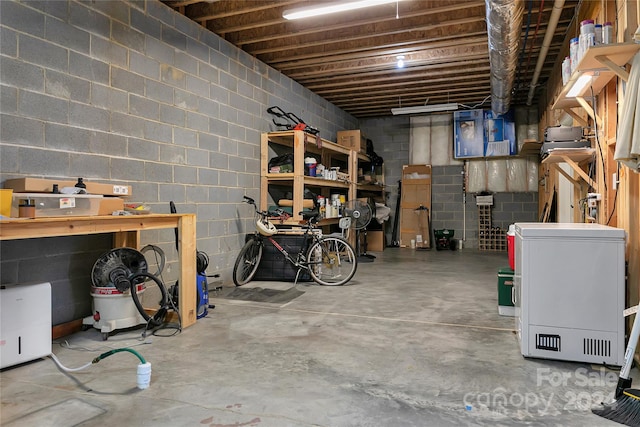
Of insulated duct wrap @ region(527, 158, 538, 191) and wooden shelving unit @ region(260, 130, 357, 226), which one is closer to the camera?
wooden shelving unit @ region(260, 130, 357, 226)

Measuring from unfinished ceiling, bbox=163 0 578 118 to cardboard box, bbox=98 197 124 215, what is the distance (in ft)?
7.68

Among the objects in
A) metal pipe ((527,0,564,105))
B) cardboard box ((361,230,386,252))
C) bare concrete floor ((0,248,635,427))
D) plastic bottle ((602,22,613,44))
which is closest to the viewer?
bare concrete floor ((0,248,635,427))

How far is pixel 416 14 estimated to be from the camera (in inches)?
171

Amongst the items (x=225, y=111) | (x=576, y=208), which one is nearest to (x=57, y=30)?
(x=225, y=111)

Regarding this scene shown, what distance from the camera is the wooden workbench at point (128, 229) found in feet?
7.25

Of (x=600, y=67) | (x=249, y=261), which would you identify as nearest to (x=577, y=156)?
(x=600, y=67)

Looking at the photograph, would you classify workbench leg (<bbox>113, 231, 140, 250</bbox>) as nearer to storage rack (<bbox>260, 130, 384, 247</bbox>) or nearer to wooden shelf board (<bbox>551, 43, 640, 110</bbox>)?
storage rack (<bbox>260, 130, 384, 247</bbox>)

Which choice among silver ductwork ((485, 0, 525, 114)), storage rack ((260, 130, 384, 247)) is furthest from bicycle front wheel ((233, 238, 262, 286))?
silver ductwork ((485, 0, 525, 114))

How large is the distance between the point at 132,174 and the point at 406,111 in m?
5.41

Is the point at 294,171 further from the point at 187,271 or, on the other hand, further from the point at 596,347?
the point at 596,347

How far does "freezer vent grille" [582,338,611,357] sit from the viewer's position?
2.42 m

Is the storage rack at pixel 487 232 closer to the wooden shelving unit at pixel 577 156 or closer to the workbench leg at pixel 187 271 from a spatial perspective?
the wooden shelving unit at pixel 577 156

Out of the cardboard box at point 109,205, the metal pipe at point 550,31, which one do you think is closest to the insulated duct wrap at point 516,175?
the metal pipe at point 550,31

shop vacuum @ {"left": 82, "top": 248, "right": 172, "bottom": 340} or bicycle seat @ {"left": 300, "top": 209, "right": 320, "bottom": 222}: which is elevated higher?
bicycle seat @ {"left": 300, "top": 209, "right": 320, "bottom": 222}
